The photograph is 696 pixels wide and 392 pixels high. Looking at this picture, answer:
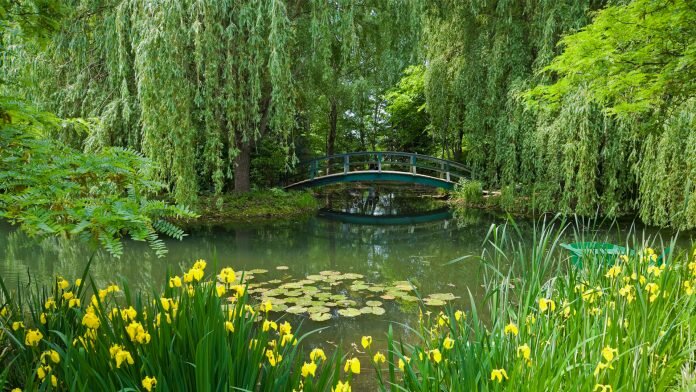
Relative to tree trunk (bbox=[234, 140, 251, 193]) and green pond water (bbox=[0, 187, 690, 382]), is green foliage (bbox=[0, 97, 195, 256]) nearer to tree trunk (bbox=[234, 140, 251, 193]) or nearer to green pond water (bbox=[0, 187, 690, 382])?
green pond water (bbox=[0, 187, 690, 382])

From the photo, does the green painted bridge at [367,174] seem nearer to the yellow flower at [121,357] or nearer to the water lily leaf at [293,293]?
the water lily leaf at [293,293]

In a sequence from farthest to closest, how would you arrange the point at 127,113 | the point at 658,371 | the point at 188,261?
the point at 127,113 < the point at 188,261 < the point at 658,371

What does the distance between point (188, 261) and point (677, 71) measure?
19.1 feet

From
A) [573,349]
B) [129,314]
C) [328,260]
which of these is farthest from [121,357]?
[328,260]

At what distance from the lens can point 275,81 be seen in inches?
365

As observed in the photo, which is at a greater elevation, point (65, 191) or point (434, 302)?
point (65, 191)

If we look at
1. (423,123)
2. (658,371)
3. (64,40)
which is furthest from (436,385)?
(423,123)

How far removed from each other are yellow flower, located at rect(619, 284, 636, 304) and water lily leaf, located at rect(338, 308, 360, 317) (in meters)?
2.79

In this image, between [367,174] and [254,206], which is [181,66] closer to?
[254,206]

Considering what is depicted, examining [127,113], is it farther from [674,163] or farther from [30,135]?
[674,163]

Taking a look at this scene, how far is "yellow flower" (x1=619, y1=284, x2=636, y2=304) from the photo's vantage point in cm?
203

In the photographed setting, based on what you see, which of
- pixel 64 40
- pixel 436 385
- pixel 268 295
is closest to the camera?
pixel 436 385

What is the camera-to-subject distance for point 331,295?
17.6 feet

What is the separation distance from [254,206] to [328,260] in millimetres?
4709
